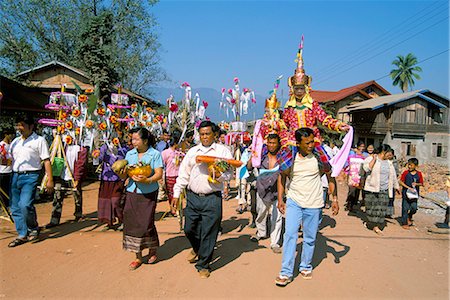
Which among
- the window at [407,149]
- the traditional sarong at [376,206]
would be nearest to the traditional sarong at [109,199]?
the traditional sarong at [376,206]

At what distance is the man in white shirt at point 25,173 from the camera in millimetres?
5051

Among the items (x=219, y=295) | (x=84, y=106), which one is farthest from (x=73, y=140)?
(x=219, y=295)

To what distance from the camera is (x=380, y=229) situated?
6.64m

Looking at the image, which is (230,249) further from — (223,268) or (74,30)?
(74,30)

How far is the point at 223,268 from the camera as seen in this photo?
14.6 ft

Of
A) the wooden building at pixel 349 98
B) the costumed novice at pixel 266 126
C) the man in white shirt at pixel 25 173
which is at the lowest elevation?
the man in white shirt at pixel 25 173

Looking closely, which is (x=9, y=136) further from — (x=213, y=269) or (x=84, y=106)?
(x=213, y=269)

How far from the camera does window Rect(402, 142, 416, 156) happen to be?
28422 mm

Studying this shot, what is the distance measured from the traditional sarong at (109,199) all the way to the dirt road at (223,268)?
35 centimetres

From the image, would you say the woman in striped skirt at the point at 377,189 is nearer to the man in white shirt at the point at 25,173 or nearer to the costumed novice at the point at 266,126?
the costumed novice at the point at 266,126

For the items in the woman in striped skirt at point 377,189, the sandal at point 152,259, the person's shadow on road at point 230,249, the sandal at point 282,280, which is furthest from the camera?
the woman in striped skirt at point 377,189

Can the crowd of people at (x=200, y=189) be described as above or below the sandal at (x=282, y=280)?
above

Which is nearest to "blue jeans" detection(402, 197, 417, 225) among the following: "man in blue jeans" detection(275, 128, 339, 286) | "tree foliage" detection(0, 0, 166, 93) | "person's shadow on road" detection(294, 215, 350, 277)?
"person's shadow on road" detection(294, 215, 350, 277)

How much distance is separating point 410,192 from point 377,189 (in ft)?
3.08
